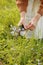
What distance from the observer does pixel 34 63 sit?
8.15ft

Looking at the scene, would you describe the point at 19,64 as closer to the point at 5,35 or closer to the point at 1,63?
the point at 1,63

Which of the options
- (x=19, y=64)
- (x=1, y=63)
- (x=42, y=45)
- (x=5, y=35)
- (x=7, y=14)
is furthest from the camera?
(x=7, y=14)

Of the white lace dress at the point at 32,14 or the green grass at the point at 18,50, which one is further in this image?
the white lace dress at the point at 32,14

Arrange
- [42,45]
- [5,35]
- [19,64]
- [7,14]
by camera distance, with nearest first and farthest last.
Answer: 1. [19,64]
2. [42,45]
3. [5,35]
4. [7,14]

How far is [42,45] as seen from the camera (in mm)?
2789

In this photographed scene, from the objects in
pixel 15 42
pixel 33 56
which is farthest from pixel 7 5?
pixel 33 56

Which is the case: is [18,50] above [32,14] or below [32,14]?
below

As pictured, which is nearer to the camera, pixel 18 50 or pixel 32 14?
pixel 18 50

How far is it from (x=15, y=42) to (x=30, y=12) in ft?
2.01

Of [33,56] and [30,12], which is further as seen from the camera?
[30,12]

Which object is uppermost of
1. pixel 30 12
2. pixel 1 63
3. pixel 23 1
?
pixel 23 1

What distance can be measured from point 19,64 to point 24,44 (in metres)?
0.33

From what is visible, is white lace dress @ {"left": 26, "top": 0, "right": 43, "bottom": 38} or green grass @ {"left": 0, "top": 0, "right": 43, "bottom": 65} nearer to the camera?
green grass @ {"left": 0, "top": 0, "right": 43, "bottom": 65}

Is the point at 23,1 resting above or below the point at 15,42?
above
